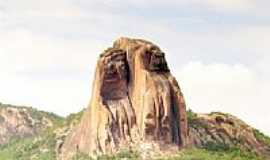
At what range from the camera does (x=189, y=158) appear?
200m

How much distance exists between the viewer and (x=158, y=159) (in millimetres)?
199875

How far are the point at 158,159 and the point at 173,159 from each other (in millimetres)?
3282

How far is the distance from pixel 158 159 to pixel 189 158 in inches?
257

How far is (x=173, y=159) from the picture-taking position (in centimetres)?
19888

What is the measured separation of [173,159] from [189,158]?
11.4 ft
